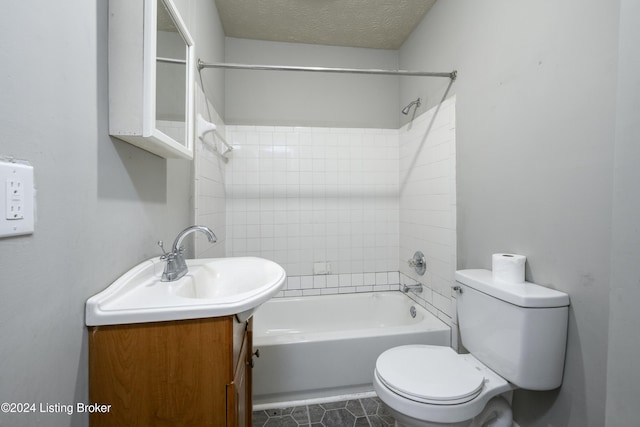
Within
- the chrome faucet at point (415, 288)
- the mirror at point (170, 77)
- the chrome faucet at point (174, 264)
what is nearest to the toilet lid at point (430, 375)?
the chrome faucet at point (415, 288)

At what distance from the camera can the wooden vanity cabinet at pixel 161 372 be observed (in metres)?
0.65

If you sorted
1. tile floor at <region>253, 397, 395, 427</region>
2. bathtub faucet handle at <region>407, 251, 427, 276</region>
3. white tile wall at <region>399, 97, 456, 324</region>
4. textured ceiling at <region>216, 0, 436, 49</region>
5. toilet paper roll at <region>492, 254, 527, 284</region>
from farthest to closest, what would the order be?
bathtub faucet handle at <region>407, 251, 427, 276</region> < textured ceiling at <region>216, 0, 436, 49</region> < white tile wall at <region>399, 97, 456, 324</region> < tile floor at <region>253, 397, 395, 427</region> < toilet paper roll at <region>492, 254, 527, 284</region>

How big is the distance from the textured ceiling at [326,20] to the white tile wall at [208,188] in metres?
0.76

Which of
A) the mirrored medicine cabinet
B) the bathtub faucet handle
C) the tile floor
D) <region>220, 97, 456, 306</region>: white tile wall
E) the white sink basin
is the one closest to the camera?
the white sink basin

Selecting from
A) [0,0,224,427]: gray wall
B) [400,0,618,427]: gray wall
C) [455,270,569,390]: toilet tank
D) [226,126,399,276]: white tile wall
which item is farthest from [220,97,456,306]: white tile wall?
[0,0,224,427]: gray wall

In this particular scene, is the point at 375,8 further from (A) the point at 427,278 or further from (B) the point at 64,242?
(B) the point at 64,242

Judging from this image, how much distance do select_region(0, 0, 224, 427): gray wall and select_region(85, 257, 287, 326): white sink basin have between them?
5 cm

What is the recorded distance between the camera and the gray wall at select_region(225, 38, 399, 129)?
223 centimetres

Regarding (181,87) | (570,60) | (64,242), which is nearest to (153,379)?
(64,242)

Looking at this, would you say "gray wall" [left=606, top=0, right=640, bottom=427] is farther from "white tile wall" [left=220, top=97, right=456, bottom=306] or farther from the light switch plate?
"white tile wall" [left=220, top=97, right=456, bottom=306]

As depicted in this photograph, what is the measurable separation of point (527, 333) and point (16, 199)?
1469mm

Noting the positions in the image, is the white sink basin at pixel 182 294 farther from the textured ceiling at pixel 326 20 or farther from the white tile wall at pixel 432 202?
the textured ceiling at pixel 326 20

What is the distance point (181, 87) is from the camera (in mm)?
1103

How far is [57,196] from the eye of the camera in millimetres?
573
